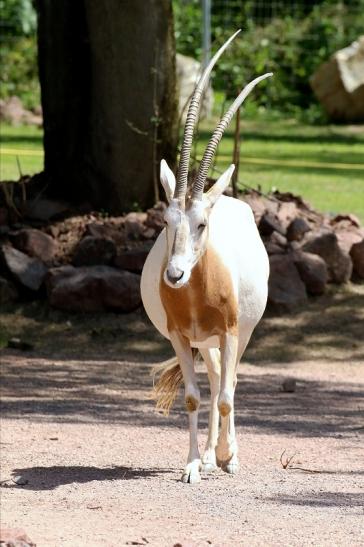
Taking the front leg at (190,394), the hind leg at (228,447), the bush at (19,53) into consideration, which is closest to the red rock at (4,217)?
the hind leg at (228,447)

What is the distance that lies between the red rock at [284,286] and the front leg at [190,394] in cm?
435

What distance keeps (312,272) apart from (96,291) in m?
1.78

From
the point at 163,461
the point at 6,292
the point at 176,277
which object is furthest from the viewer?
the point at 6,292

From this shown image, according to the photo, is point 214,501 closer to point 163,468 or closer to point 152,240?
point 163,468

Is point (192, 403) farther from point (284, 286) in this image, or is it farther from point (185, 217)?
point (284, 286)

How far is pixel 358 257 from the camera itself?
11.8 m

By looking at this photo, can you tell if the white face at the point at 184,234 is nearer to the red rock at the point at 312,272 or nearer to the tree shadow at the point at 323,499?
the tree shadow at the point at 323,499

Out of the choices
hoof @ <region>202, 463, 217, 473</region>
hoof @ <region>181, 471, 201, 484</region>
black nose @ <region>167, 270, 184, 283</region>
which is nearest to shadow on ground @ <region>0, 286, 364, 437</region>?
hoof @ <region>202, 463, 217, 473</region>

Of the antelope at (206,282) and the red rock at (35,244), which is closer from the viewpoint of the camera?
the antelope at (206,282)

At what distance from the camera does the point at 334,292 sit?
1156 centimetres

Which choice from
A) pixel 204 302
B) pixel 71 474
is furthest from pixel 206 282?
pixel 71 474

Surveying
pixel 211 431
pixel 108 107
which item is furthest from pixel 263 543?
pixel 108 107

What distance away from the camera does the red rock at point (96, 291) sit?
11.0 meters

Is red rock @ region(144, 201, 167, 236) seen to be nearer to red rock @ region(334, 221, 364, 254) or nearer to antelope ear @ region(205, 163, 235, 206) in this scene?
red rock @ region(334, 221, 364, 254)
